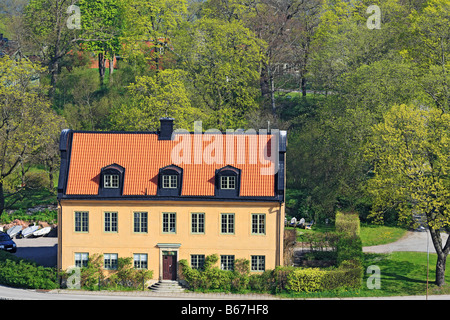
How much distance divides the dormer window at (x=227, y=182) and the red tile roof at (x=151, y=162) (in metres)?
0.45

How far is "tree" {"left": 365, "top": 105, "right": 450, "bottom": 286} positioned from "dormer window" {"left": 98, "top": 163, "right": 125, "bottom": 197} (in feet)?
61.7

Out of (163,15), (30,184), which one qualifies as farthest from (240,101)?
(30,184)

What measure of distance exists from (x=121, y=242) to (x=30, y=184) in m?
28.2

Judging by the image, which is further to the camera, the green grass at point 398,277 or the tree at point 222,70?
the tree at point 222,70

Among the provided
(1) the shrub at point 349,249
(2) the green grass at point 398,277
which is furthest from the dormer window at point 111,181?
(1) the shrub at point 349,249

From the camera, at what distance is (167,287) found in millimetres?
59906

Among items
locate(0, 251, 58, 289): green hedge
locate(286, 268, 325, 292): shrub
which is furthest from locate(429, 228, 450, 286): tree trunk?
locate(0, 251, 58, 289): green hedge

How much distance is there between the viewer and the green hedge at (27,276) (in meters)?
60.2

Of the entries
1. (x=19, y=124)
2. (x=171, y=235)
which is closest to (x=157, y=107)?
(x=19, y=124)

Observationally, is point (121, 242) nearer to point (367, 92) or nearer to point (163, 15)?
point (367, 92)

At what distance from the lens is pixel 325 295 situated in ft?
192

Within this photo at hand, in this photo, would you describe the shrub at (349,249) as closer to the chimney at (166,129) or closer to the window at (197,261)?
the window at (197,261)

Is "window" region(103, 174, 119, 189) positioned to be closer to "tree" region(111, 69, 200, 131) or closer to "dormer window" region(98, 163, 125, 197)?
"dormer window" region(98, 163, 125, 197)

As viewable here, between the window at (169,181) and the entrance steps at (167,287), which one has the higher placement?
the window at (169,181)
